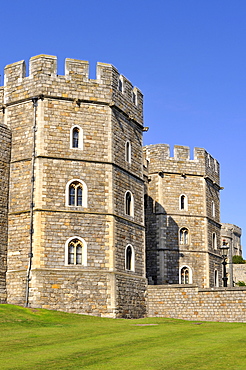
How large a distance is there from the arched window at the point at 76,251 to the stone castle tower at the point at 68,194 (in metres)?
0.05

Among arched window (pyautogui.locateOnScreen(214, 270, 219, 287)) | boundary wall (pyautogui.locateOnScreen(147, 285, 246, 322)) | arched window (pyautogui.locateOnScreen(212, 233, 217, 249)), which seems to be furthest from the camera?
arched window (pyautogui.locateOnScreen(212, 233, 217, 249))

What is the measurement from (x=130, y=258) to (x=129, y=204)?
2.89 meters

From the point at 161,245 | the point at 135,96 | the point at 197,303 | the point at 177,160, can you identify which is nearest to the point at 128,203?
the point at 197,303

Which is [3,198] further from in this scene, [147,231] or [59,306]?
[147,231]

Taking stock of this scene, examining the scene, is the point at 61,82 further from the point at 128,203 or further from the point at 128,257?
the point at 128,257

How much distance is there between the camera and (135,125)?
106ft

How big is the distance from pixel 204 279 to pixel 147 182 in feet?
26.4

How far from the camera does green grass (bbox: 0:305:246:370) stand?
12.7 m

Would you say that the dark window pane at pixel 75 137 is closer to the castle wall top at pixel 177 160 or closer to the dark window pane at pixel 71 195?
the dark window pane at pixel 71 195

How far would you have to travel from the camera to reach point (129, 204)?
30672 mm

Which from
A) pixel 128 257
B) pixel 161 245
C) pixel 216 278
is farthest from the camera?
pixel 216 278

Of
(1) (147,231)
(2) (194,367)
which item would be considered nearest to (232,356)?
(2) (194,367)

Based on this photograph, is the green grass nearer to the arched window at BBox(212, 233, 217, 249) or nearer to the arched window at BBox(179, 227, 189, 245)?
the arched window at BBox(179, 227, 189, 245)

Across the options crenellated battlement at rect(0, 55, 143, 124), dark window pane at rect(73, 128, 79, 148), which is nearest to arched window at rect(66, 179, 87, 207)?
dark window pane at rect(73, 128, 79, 148)
